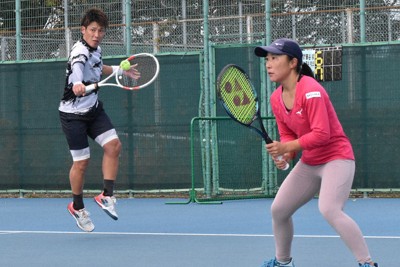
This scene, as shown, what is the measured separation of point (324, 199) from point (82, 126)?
3.57 metres

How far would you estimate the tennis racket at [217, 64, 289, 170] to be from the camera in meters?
6.05

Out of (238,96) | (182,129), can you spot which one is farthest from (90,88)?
(182,129)

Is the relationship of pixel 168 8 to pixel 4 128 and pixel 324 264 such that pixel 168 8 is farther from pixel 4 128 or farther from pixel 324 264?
pixel 324 264

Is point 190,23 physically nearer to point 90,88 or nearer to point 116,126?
point 116,126

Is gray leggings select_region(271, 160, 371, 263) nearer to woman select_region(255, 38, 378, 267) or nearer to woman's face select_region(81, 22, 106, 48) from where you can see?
woman select_region(255, 38, 378, 267)

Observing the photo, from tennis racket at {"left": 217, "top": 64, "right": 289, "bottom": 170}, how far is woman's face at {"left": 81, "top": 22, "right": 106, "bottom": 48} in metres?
2.59

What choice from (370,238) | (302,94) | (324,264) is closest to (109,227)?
(370,238)

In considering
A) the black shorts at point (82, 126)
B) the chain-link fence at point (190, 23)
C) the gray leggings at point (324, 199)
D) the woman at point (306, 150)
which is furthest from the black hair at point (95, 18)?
the chain-link fence at point (190, 23)

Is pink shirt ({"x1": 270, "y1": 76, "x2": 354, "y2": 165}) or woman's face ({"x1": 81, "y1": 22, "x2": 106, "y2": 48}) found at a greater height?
woman's face ({"x1": 81, "y1": 22, "x2": 106, "y2": 48})

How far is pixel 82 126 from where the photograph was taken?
886cm

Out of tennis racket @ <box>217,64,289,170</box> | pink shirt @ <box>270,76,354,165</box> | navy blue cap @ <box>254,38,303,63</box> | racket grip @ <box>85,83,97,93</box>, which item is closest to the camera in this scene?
pink shirt @ <box>270,76,354,165</box>

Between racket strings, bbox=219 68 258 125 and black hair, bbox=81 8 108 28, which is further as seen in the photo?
black hair, bbox=81 8 108 28

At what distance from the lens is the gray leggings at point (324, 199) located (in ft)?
18.6

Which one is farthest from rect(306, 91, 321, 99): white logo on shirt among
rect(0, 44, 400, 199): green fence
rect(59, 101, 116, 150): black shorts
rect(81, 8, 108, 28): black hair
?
rect(0, 44, 400, 199): green fence
